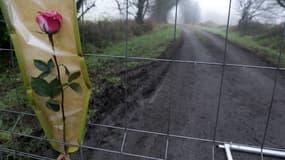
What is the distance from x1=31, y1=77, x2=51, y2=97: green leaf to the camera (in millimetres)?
1066

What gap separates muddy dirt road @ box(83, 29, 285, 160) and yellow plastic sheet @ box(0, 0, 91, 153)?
19.4 inches

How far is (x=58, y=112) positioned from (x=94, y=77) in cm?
224

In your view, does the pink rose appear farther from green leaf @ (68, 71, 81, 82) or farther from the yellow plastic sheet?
green leaf @ (68, 71, 81, 82)

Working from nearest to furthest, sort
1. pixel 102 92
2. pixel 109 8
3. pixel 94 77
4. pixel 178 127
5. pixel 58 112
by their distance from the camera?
pixel 58 112 < pixel 109 8 < pixel 178 127 < pixel 102 92 < pixel 94 77

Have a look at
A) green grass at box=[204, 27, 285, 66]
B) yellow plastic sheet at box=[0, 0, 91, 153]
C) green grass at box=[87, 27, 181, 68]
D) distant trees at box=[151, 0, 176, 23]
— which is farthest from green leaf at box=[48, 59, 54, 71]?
green grass at box=[204, 27, 285, 66]

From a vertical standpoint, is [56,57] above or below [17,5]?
below

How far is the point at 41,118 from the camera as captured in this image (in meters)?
1.18

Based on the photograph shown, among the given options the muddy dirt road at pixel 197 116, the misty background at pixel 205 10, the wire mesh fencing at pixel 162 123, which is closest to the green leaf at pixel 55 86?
the wire mesh fencing at pixel 162 123

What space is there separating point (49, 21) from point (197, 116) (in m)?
2.07

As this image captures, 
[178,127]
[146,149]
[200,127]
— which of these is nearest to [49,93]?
[146,149]

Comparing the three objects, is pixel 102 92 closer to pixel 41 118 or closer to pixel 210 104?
pixel 210 104

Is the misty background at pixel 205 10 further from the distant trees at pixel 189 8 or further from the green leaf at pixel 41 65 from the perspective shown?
the green leaf at pixel 41 65

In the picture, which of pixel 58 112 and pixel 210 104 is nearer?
pixel 58 112

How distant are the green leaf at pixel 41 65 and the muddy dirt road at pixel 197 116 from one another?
0.65 m
